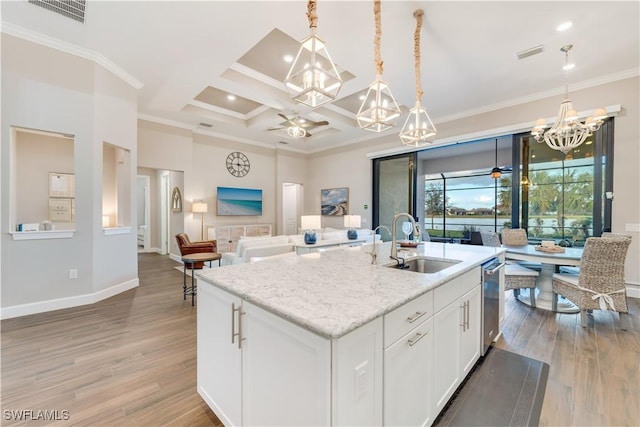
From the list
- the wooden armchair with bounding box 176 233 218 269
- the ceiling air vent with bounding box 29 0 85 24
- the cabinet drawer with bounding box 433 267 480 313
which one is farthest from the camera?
the wooden armchair with bounding box 176 233 218 269

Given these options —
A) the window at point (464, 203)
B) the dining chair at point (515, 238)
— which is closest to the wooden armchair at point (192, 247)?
the dining chair at point (515, 238)

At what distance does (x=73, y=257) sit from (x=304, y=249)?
3.08 m

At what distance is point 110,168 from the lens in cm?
482

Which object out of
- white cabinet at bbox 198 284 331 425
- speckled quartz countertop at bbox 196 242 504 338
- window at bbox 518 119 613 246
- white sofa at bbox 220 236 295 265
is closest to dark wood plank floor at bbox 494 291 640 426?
speckled quartz countertop at bbox 196 242 504 338

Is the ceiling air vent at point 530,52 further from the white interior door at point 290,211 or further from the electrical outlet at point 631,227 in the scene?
the white interior door at point 290,211

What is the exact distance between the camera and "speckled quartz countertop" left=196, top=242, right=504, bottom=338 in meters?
1.02

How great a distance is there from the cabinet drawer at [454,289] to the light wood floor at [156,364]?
0.89 m

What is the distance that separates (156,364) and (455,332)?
238 cm

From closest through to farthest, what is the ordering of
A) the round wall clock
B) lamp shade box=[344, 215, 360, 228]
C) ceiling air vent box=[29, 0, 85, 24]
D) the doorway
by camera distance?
ceiling air vent box=[29, 0, 85, 24]
lamp shade box=[344, 215, 360, 228]
the round wall clock
the doorway

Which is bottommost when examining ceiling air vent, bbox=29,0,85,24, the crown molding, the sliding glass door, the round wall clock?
the sliding glass door

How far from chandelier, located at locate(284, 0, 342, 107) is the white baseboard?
3.86 metres

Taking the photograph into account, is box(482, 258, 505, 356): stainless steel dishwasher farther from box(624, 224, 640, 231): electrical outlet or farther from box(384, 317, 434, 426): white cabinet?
box(624, 224, 640, 231): electrical outlet

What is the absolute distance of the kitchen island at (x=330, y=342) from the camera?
0.96 m

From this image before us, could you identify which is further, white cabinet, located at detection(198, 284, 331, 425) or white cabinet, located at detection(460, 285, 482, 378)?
white cabinet, located at detection(460, 285, 482, 378)
